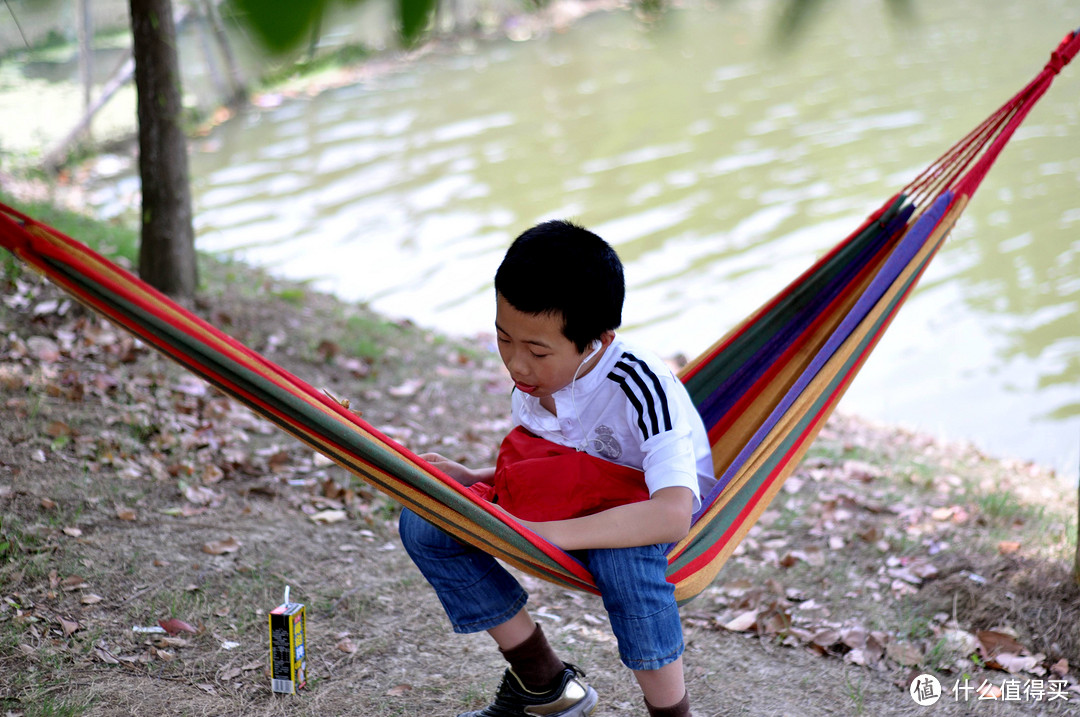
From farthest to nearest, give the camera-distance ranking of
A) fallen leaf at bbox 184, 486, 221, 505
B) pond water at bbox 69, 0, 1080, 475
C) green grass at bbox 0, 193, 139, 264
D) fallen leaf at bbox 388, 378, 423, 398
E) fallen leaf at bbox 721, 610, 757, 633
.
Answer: pond water at bbox 69, 0, 1080, 475 < green grass at bbox 0, 193, 139, 264 < fallen leaf at bbox 388, 378, 423, 398 < fallen leaf at bbox 184, 486, 221, 505 < fallen leaf at bbox 721, 610, 757, 633

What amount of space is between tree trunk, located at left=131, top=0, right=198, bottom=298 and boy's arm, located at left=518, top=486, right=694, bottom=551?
95.2 inches

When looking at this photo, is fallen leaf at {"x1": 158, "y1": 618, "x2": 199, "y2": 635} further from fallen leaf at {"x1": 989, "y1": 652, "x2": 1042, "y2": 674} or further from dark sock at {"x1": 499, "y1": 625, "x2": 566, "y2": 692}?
fallen leaf at {"x1": 989, "y1": 652, "x2": 1042, "y2": 674}

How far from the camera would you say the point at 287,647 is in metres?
1.79

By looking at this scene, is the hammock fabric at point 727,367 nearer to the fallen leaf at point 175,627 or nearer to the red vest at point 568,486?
the red vest at point 568,486

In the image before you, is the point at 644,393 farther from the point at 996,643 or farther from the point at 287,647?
the point at 996,643

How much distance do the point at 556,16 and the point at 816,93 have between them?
9456 millimetres

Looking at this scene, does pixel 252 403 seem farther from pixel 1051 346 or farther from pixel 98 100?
pixel 98 100

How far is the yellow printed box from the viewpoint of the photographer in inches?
70.0

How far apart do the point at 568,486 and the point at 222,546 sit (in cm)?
113

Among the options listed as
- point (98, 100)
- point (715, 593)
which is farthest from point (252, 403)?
point (98, 100)

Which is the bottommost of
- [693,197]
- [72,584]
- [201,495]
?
[693,197]

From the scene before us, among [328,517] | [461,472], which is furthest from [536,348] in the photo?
[328,517]

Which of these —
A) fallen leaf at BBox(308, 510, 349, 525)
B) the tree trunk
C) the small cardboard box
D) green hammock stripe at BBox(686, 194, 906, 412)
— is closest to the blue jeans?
the small cardboard box

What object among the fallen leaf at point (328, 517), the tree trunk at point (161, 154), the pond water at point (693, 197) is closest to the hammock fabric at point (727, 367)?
the pond water at point (693, 197)
